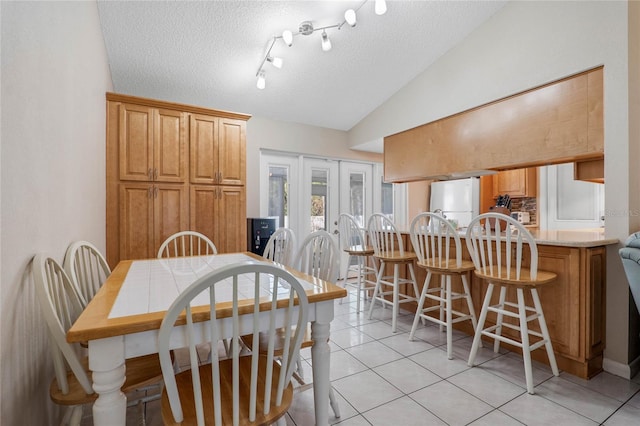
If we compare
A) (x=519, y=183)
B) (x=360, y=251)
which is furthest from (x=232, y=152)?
(x=519, y=183)

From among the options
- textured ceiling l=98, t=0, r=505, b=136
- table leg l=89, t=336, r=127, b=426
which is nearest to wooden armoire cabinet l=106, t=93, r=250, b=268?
textured ceiling l=98, t=0, r=505, b=136

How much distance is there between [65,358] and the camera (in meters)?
1.16

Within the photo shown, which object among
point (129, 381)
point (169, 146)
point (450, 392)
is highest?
point (169, 146)

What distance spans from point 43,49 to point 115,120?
171cm

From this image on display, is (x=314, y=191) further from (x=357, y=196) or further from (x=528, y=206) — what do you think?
(x=528, y=206)

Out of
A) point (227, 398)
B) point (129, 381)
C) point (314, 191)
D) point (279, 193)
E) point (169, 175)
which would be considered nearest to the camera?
point (227, 398)

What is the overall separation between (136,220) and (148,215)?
11 centimetres

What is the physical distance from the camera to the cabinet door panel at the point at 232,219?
10.5 feet

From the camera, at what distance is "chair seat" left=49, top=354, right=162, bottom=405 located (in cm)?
108

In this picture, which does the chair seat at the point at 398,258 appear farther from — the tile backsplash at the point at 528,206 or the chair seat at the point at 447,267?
the tile backsplash at the point at 528,206

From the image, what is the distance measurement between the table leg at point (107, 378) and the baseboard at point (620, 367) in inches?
112

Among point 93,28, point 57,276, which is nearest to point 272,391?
point 57,276

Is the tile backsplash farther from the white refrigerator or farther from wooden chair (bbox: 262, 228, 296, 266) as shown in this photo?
wooden chair (bbox: 262, 228, 296, 266)

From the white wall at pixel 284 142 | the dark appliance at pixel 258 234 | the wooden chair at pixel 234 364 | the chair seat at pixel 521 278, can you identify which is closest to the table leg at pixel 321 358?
the wooden chair at pixel 234 364
